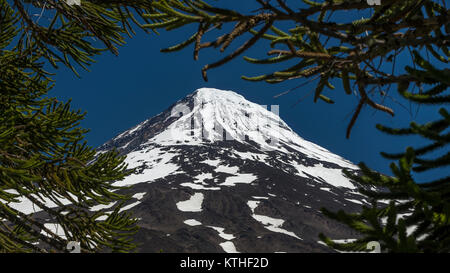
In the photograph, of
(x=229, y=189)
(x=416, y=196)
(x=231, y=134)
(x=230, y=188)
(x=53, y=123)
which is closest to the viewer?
(x=416, y=196)

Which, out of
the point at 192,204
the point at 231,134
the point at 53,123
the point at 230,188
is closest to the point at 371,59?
the point at 53,123

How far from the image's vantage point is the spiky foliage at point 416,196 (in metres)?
1.67

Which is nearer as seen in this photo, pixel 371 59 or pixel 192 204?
pixel 371 59

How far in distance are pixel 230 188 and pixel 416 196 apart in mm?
104868

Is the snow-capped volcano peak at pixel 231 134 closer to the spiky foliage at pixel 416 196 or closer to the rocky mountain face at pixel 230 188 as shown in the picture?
the rocky mountain face at pixel 230 188

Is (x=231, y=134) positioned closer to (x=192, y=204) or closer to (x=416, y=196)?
(x=192, y=204)

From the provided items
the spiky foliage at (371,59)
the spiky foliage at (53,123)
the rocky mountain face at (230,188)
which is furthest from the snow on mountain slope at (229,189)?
the spiky foliage at (371,59)

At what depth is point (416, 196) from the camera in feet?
5.66

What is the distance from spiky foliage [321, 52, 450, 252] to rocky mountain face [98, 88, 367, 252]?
215 feet

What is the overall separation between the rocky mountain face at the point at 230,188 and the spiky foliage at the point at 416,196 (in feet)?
215

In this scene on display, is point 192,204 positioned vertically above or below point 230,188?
below

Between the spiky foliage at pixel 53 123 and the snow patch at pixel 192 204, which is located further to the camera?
the snow patch at pixel 192 204

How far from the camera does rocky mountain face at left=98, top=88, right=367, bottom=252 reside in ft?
245
